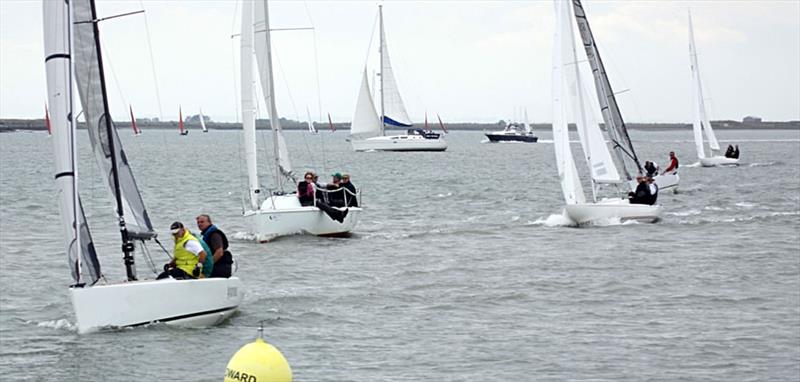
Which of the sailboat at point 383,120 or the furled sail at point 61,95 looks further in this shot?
Result: the sailboat at point 383,120

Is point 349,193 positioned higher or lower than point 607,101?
lower

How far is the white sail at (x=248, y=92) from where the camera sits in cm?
2777

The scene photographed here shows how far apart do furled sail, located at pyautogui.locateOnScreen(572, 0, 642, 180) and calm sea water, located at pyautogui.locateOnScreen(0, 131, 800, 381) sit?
7.63 ft

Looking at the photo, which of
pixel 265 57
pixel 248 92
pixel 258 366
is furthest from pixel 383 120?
pixel 258 366

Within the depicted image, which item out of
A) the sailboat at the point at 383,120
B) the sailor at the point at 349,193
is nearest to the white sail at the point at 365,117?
the sailboat at the point at 383,120

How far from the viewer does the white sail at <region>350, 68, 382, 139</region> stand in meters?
84.2

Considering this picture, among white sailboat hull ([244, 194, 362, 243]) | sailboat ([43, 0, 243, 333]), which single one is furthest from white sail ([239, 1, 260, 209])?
sailboat ([43, 0, 243, 333])

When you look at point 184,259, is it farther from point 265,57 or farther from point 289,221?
point 265,57

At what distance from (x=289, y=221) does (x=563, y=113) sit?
27.1 ft

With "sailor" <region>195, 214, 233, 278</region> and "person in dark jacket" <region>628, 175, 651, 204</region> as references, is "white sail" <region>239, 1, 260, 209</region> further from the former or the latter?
"sailor" <region>195, 214, 233, 278</region>

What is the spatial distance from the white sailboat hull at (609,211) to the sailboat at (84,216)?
14.9 metres

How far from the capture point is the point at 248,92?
93.5ft

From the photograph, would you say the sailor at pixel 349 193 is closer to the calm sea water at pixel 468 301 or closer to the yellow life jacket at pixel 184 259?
the calm sea water at pixel 468 301

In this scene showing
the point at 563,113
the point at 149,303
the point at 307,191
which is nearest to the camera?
the point at 149,303
